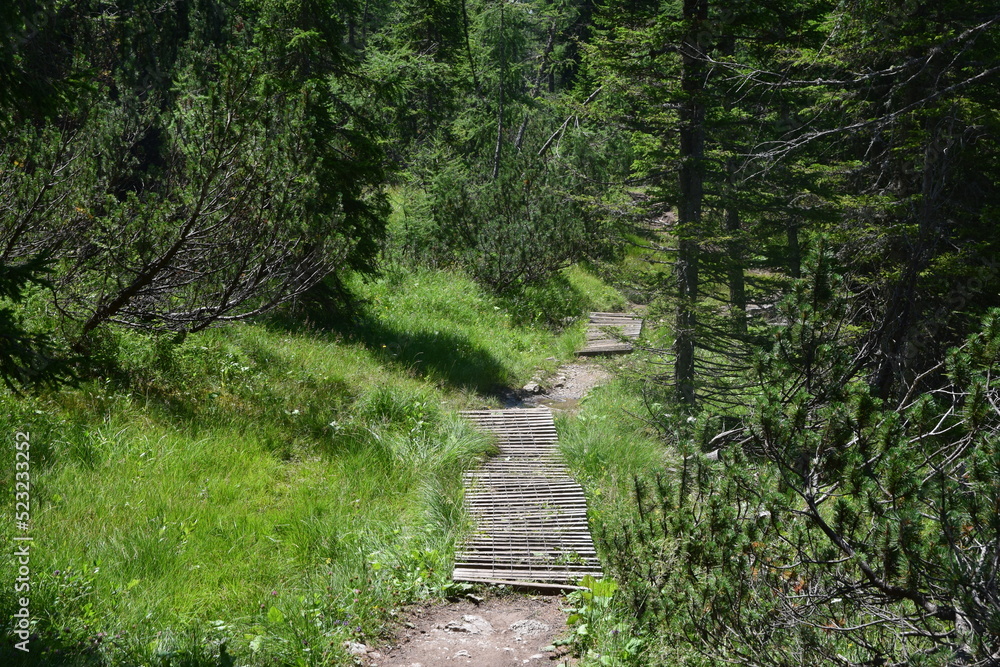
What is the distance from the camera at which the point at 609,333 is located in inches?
547

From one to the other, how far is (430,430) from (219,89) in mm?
4293

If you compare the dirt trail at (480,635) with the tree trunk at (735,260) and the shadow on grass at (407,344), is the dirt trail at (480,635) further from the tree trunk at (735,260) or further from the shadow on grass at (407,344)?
the tree trunk at (735,260)

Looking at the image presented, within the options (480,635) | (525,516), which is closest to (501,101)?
(525,516)

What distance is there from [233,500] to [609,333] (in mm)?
8759

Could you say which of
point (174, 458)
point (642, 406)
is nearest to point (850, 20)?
point (642, 406)

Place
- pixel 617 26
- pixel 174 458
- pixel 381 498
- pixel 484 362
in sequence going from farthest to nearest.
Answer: pixel 484 362
pixel 617 26
pixel 381 498
pixel 174 458

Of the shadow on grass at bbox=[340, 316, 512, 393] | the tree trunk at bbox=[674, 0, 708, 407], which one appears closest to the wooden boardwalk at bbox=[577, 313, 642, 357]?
the tree trunk at bbox=[674, 0, 708, 407]

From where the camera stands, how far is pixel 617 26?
35.0 ft

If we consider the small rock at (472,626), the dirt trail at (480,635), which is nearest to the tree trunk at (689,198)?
the dirt trail at (480,635)

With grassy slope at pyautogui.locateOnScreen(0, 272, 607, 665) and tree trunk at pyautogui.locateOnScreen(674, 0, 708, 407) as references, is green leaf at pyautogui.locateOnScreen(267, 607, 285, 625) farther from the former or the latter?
tree trunk at pyautogui.locateOnScreen(674, 0, 708, 407)

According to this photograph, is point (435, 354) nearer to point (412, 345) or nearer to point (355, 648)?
point (412, 345)

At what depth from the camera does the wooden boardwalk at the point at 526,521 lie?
6141 mm

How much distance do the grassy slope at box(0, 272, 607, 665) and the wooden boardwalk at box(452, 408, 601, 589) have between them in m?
0.25

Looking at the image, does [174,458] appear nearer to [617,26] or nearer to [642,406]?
[642,406]
